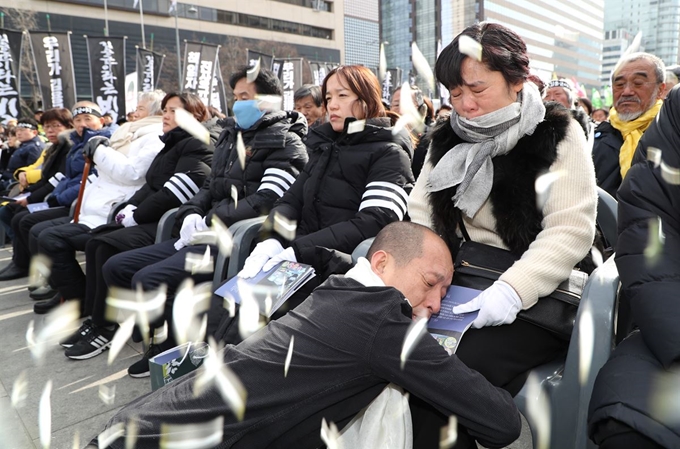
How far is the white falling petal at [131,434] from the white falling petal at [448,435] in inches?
33.6

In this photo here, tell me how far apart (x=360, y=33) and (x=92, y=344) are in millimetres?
47178

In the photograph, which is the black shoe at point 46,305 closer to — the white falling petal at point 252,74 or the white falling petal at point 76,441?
the white falling petal at point 76,441

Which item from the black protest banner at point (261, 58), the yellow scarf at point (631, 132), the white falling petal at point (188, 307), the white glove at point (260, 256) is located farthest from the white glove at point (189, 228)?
the black protest banner at point (261, 58)

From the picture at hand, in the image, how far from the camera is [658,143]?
162 cm

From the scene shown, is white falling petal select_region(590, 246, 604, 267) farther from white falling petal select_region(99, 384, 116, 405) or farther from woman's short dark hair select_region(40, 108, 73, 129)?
woman's short dark hair select_region(40, 108, 73, 129)

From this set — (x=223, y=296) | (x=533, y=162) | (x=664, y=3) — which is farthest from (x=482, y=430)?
(x=664, y=3)

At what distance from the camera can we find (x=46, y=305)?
4180 millimetres

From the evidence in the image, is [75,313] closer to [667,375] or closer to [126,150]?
[126,150]

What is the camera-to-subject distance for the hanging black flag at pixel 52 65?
1345 cm

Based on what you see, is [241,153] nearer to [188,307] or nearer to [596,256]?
[188,307]

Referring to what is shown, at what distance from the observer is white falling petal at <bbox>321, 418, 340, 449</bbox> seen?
53.6 inches

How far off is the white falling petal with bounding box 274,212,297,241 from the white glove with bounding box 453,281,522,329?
134 cm


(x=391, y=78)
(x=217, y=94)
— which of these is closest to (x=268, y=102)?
(x=217, y=94)

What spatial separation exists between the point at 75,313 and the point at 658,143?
4.16 metres
